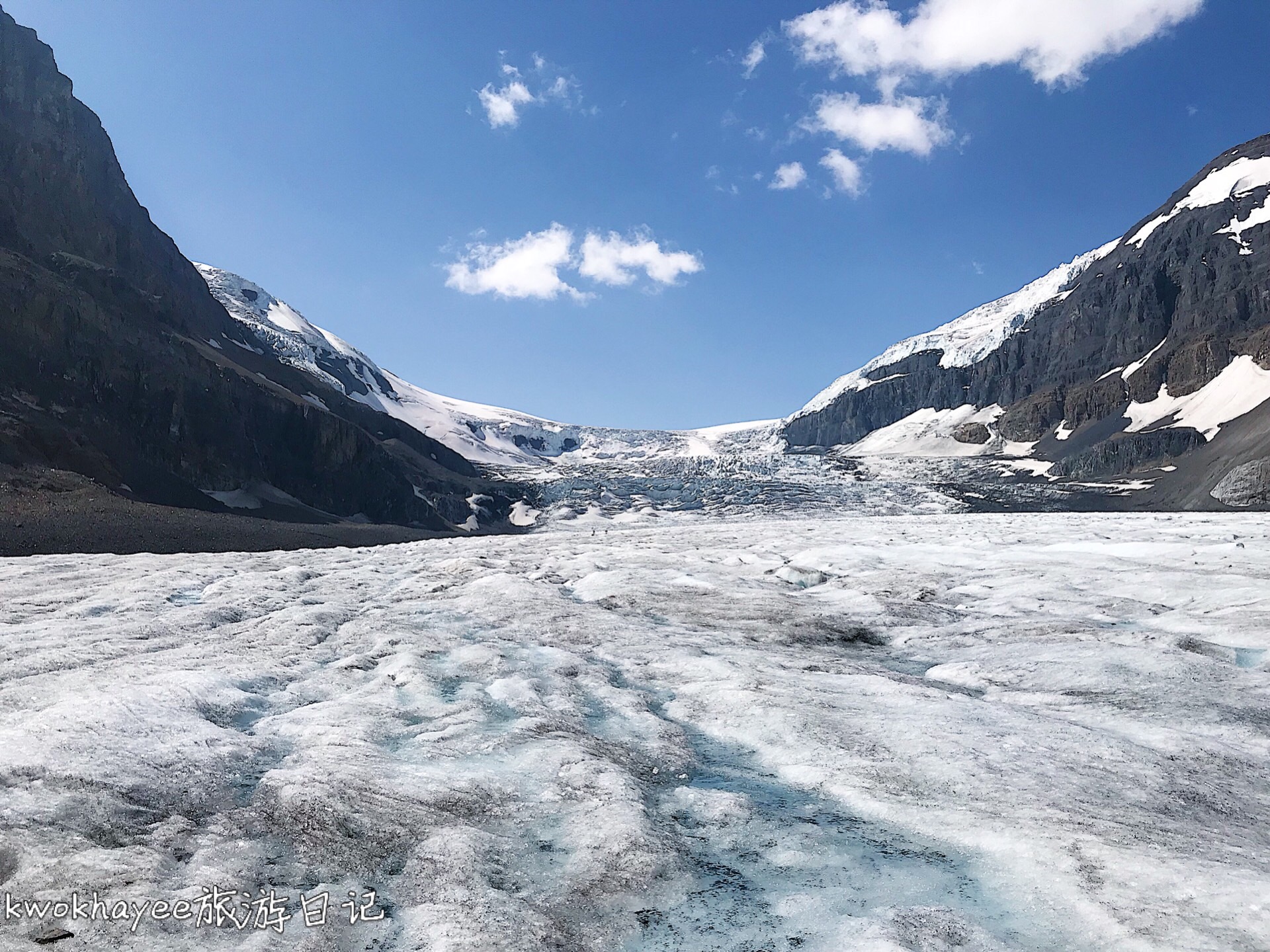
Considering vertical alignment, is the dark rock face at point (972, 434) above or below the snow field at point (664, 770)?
above

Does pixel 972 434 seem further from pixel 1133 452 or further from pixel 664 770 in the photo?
pixel 664 770

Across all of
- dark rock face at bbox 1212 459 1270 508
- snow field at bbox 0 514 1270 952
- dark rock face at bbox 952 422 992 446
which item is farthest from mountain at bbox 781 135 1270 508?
snow field at bbox 0 514 1270 952

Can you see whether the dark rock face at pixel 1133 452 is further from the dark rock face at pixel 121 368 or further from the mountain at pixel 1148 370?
the dark rock face at pixel 121 368

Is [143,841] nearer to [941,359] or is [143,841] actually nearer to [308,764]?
[308,764]

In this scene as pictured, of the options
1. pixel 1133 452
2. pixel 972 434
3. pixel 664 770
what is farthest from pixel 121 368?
pixel 972 434

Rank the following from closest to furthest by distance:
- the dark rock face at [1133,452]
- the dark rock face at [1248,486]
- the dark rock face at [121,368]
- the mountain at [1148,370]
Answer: the dark rock face at [121,368], the dark rock face at [1248,486], the mountain at [1148,370], the dark rock face at [1133,452]

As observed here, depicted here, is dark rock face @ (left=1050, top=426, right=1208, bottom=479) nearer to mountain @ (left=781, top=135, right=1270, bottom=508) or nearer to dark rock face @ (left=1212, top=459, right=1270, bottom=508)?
mountain @ (left=781, top=135, right=1270, bottom=508)

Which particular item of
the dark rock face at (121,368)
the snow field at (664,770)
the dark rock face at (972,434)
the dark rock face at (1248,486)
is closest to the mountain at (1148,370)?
the dark rock face at (1248,486)
